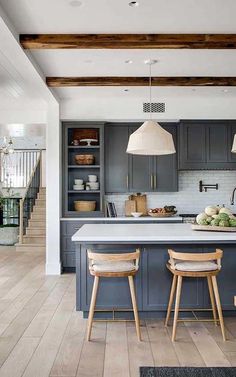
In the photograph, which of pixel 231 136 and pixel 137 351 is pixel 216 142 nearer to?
pixel 231 136

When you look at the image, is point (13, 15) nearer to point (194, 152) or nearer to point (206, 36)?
point (206, 36)

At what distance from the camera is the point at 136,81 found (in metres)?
5.62

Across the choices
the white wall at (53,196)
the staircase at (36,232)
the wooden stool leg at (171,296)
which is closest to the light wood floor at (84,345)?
the wooden stool leg at (171,296)

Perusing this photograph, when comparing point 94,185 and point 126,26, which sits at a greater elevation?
point 126,26

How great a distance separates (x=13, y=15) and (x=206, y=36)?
1.96 meters

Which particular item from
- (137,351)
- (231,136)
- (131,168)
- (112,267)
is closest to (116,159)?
(131,168)

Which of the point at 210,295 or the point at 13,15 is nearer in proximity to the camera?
the point at 13,15

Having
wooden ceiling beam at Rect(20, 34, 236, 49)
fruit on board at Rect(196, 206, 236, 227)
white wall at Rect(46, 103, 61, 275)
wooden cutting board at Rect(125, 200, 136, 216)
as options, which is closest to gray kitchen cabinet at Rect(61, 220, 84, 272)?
white wall at Rect(46, 103, 61, 275)

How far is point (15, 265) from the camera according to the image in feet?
23.8

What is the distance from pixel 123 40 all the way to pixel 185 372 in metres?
3.18

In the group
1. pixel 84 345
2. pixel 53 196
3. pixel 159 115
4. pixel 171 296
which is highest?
pixel 159 115

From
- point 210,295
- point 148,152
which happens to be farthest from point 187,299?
point 148,152

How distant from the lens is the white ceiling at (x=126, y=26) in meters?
3.45

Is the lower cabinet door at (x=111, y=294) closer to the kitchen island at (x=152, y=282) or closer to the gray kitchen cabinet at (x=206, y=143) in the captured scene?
the kitchen island at (x=152, y=282)
